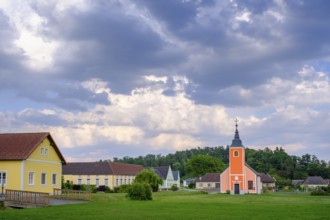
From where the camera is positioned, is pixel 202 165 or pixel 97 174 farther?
pixel 202 165

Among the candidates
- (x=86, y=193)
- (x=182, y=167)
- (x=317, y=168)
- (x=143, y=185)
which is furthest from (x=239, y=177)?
(x=182, y=167)

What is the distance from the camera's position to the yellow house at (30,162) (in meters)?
40.4

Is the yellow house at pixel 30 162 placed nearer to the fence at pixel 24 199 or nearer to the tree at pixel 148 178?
the fence at pixel 24 199

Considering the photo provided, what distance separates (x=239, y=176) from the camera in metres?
72.8

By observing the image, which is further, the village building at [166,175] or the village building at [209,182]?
the village building at [209,182]

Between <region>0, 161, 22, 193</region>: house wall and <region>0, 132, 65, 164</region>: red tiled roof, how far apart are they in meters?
0.58

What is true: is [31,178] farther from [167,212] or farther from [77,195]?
[167,212]

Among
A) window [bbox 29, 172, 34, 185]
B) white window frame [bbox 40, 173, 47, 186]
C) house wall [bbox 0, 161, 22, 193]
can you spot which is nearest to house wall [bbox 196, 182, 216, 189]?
white window frame [bbox 40, 173, 47, 186]

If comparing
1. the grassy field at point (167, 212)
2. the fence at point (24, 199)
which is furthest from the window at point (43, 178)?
the grassy field at point (167, 212)

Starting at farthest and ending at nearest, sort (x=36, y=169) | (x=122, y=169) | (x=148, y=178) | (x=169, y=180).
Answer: (x=169, y=180) → (x=122, y=169) → (x=148, y=178) → (x=36, y=169)

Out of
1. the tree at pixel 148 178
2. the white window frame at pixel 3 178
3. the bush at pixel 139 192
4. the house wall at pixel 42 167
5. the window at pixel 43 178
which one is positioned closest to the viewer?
the white window frame at pixel 3 178

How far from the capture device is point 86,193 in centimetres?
3788

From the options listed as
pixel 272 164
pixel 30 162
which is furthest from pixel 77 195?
pixel 272 164

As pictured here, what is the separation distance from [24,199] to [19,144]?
12867 mm
